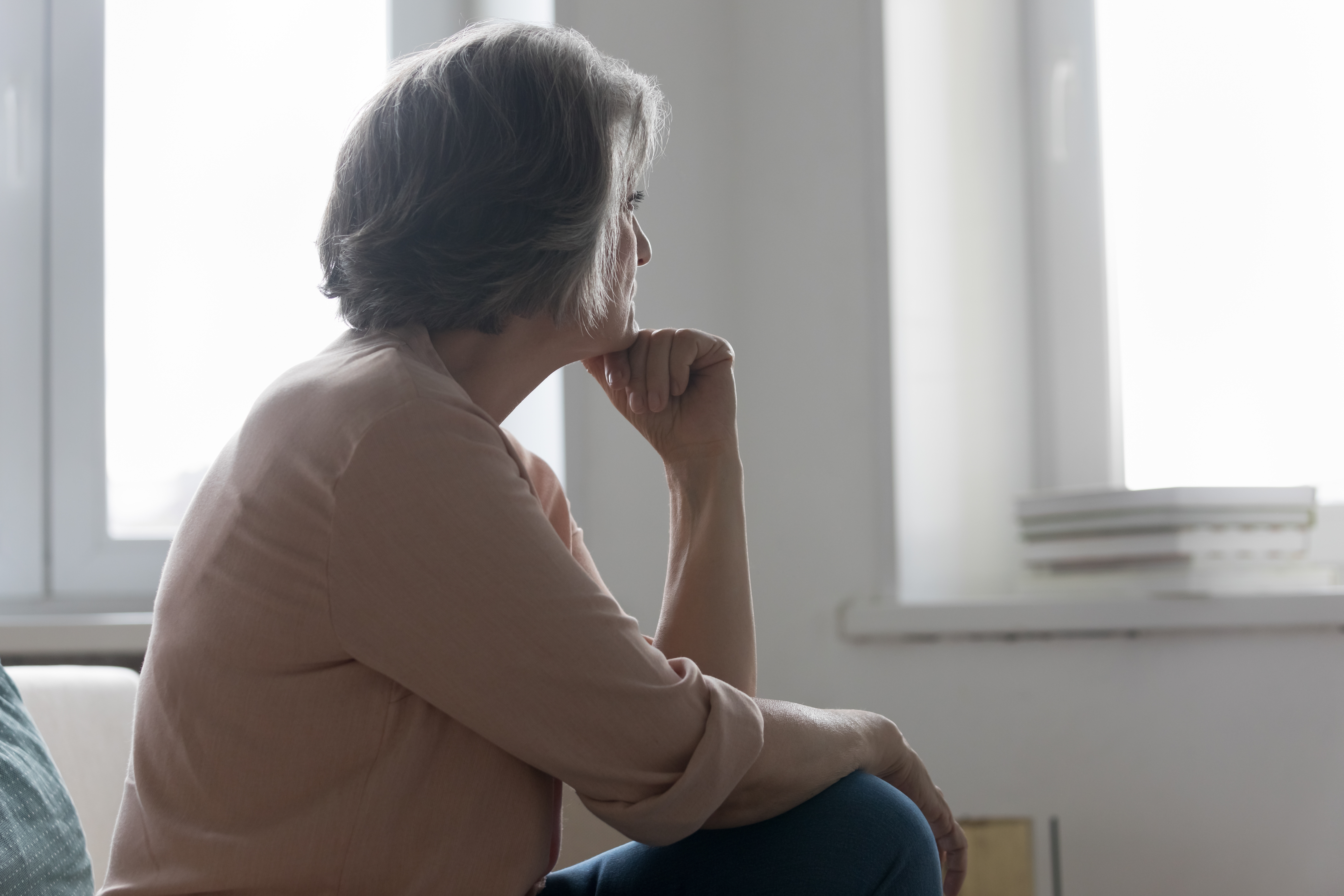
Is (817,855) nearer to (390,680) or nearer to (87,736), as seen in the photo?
(390,680)

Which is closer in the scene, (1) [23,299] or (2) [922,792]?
(2) [922,792]

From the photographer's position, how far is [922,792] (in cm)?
96

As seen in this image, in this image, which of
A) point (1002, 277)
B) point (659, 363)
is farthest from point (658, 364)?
point (1002, 277)

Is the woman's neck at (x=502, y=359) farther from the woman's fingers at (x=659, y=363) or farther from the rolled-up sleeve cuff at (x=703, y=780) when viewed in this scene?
the rolled-up sleeve cuff at (x=703, y=780)

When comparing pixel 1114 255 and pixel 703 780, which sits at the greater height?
pixel 1114 255

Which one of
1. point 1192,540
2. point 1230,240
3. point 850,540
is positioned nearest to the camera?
point 1192,540

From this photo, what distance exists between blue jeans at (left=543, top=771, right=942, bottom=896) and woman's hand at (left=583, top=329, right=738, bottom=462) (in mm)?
402

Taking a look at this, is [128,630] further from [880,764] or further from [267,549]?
[880,764]

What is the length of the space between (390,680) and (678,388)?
1.69 ft

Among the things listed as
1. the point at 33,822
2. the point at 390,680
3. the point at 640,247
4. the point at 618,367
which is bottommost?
the point at 33,822

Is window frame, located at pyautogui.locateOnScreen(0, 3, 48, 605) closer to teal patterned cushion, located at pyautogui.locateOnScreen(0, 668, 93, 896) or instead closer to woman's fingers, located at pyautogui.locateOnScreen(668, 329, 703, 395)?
teal patterned cushion, located at pyautogui.locateOnScreen(0, 668, 93, 896)

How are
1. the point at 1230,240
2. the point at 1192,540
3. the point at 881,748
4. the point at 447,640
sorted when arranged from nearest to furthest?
the point at 447,640
the point at 881,748
the point at 1192,540
the point at 1230,240

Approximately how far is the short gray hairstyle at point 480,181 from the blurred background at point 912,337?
25.8 inches

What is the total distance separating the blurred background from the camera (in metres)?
1.42
